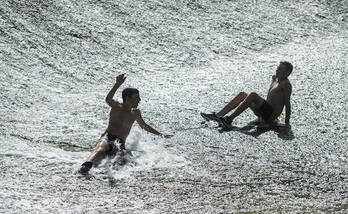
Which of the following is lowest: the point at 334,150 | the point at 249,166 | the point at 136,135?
the point at 136,135

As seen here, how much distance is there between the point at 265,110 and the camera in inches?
320

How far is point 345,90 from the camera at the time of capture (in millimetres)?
10055

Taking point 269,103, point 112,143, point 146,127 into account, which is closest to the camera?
point 112,143

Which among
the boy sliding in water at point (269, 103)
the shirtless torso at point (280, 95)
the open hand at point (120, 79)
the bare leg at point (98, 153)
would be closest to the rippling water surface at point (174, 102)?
the bare leg at point (98, 153)

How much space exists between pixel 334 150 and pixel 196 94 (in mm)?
3342

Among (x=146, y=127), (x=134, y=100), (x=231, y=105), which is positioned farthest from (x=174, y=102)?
(x=134, y=100)

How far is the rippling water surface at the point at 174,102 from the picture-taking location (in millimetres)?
5727

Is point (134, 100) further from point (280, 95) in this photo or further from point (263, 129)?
point (280, 95)

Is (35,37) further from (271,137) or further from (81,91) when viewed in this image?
(271,137)

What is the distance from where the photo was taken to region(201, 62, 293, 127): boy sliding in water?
8.09 m

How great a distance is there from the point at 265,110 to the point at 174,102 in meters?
1.93

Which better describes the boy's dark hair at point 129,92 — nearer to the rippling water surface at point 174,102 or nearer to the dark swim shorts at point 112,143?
the dark swim shorts at point 112,143

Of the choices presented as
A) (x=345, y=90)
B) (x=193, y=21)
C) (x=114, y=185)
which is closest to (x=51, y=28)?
(x=193, y=21)

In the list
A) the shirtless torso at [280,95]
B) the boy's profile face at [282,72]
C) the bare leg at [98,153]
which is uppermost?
the boy's profile face at [282,72]
